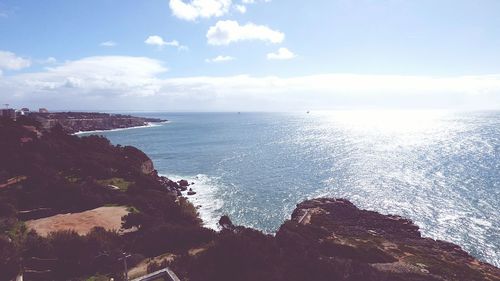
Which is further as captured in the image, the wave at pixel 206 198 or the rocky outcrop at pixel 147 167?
the rocky outcrop at pixel 147 167

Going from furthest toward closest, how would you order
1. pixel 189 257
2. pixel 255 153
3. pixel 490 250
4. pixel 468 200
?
1. pixel 255 153
2. pixel 468 200
3. pixel 490 250
4. pixel 189 257

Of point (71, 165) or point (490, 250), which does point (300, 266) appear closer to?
point (490, 250)

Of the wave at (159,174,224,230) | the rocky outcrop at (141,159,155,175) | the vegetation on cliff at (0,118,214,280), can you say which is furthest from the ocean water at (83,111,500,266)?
the vegetation on cliff at (0,118,214,280)

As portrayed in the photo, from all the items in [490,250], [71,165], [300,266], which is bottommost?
[490,250]

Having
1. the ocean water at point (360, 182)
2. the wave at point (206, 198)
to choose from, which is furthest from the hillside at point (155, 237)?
the ocean water at point (360, 182)

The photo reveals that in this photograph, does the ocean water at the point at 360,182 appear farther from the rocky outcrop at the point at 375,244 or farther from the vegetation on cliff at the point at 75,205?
the vegetation on cliff at the point at 75,205

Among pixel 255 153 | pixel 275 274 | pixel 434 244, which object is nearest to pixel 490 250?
pixel 434 244
